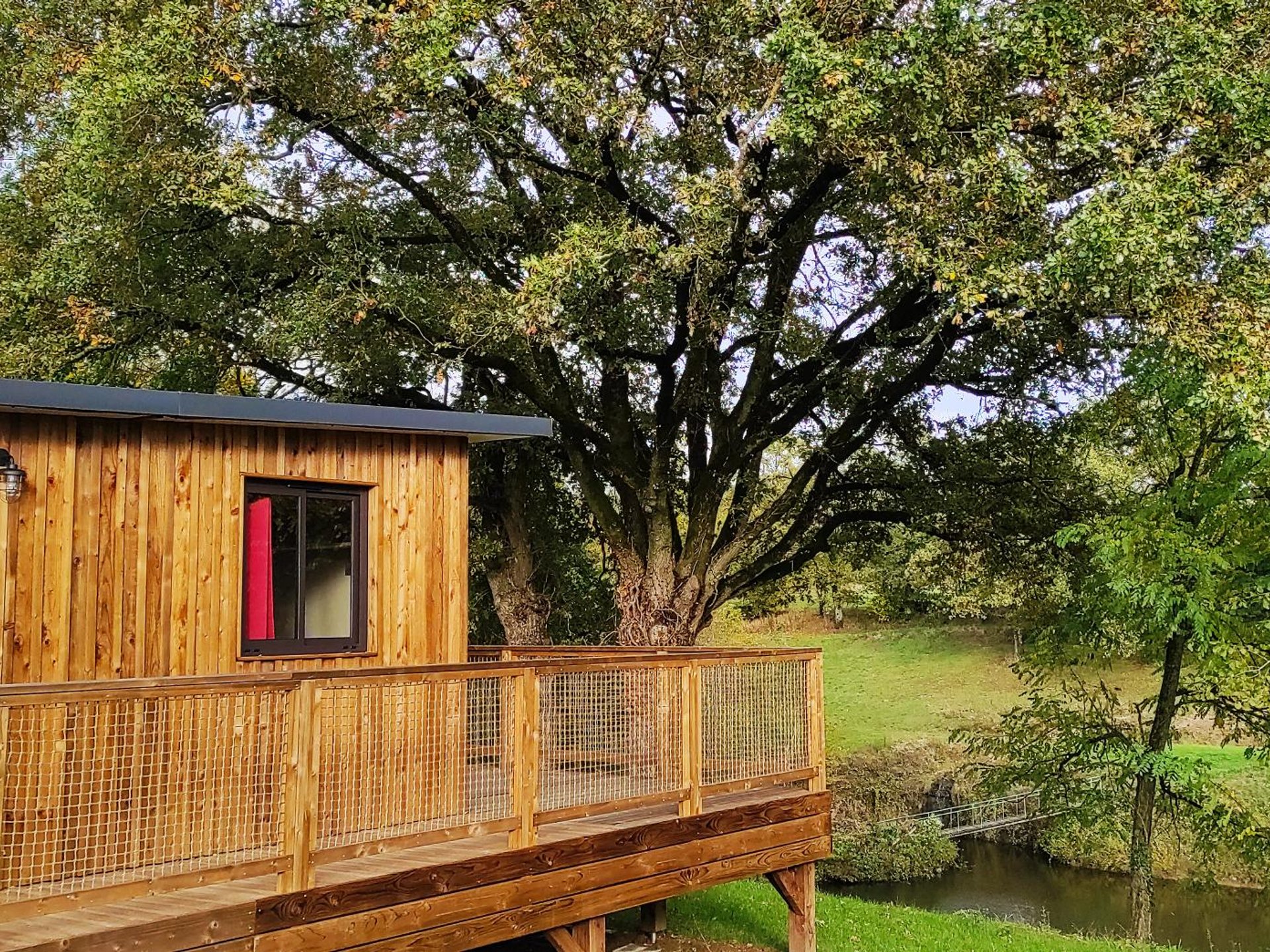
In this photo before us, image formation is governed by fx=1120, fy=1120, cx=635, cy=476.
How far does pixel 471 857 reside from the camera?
669cm

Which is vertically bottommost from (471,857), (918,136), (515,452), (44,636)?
(471,857)

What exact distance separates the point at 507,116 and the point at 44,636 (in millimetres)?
7628

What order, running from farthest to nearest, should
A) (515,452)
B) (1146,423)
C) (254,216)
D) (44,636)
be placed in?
(515,452) < (1146,423) < (254,216) < (44,636)

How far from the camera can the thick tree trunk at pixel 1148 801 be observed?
1504cm

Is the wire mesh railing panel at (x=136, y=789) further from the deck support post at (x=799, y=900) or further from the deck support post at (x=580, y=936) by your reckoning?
the deck support post at (x=799, y=900)

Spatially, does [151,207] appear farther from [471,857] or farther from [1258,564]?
[1258,564]

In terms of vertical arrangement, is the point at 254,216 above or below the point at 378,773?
above

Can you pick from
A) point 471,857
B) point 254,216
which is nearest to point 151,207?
point 254,216

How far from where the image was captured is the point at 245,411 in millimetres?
7086

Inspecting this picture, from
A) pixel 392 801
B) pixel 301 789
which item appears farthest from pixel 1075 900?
pixel 301 789

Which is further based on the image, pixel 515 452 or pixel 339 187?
pixel 515 452

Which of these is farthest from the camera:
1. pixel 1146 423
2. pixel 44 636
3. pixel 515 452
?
pixel 515 452

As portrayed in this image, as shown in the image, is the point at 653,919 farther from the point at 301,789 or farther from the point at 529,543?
the point at 529,543

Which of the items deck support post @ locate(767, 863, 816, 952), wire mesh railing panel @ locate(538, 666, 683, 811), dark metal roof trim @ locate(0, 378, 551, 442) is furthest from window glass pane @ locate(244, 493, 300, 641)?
deck support post @ locate(767, 863, 816, 952)
